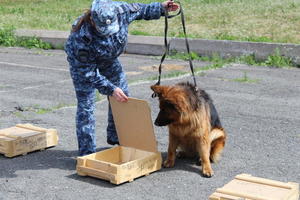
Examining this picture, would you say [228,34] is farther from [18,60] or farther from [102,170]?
[102,170]

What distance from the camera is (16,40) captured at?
1661 cm

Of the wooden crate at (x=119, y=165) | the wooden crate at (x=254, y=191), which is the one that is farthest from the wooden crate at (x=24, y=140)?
the wooden crate at (x=254, y=191)

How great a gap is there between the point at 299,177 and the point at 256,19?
10.9 metres

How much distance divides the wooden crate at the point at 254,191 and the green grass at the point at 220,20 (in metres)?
8.91

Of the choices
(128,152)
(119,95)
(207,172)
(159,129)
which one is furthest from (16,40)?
(207,172)

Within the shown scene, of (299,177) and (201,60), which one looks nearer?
(299,177)

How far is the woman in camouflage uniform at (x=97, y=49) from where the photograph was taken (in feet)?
18.4

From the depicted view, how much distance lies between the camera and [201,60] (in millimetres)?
12898

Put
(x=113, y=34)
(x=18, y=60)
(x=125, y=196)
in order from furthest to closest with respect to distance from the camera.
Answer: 1. (x=18, y=60)
2. (x=113, y=34)
3. (x=125, y=196)

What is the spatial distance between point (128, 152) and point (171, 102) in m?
1.05

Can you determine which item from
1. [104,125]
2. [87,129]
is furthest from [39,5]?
[87,129]

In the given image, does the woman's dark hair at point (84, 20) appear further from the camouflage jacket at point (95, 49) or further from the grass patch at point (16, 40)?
the grass patch at point (16, 40)

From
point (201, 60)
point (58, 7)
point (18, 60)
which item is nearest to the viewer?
point (201, 60)

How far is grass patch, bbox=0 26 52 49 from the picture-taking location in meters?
16.0
